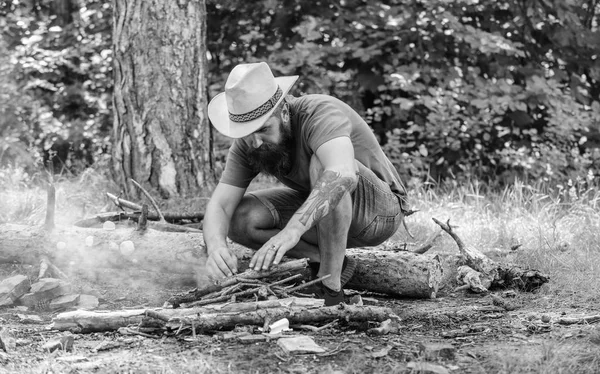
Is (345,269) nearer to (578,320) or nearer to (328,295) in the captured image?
(328,295)

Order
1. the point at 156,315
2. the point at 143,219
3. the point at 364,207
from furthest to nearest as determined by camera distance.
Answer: the point at 143,219, the point at 364,207, the point at 156,315

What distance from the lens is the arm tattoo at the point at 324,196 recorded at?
359cm

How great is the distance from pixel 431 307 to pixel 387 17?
468cm

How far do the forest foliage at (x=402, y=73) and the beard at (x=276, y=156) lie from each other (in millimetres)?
3874

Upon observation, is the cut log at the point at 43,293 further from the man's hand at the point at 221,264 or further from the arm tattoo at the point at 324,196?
the arm tattoo at the point at 324,196

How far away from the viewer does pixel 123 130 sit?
5.84 metres

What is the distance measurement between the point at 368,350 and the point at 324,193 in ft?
2.98

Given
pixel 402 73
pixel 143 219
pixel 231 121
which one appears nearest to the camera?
pixel 231 121

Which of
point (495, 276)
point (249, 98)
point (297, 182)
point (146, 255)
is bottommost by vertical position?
point (495, 276)

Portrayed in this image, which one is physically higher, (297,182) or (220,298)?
(297,182)

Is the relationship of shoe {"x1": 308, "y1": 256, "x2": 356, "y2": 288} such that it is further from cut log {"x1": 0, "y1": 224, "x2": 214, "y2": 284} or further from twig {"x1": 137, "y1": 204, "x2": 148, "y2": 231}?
twig {"x1": 137, "y1": 204, "x2": 148, "y2": 231}

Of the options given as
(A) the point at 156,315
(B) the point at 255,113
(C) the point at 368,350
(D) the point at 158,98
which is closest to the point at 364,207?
(B) the point at 255,113

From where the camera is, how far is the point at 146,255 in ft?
14.6

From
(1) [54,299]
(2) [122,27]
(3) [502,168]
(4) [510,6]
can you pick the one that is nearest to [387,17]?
(4) [510,6]
